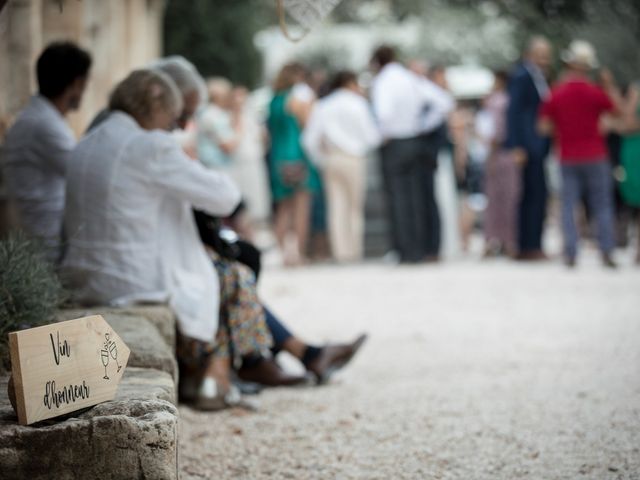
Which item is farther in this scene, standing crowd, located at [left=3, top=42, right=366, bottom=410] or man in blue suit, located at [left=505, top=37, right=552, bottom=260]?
man in blue suit, located at [left=505, top=37, right=552, bottom=260]

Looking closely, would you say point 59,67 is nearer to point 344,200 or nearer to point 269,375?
point 269,375

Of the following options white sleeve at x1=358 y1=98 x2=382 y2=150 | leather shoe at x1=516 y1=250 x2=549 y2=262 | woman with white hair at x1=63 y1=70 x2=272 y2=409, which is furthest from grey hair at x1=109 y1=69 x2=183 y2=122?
leather shoe at x1=516 y1=250 x2=549 y2=262

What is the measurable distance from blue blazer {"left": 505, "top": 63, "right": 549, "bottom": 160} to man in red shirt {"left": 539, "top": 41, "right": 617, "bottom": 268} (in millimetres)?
742

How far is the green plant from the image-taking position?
11.3ft

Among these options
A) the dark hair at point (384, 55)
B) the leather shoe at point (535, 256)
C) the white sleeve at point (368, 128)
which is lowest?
the leather shoe at point (535, 256)

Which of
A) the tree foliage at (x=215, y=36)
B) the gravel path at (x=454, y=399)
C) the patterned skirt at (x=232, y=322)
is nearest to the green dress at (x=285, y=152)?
the gravel path at (x=454, y=399)

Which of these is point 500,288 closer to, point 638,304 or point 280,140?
point 638,304

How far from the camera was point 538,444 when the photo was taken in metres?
4.14

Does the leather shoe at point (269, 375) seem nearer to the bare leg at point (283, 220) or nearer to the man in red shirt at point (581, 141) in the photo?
the man in red shirt at point (581, 141)

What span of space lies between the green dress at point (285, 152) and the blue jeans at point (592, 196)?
2839 millimetres

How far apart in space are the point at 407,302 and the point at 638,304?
179 cm

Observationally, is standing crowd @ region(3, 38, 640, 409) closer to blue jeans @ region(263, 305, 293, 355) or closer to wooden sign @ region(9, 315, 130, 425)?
blue jeans @ region(263, 305, 293, 355)

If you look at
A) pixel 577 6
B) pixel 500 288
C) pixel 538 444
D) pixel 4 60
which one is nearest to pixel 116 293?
pixel 538 444

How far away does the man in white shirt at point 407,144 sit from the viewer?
37.3 feet
